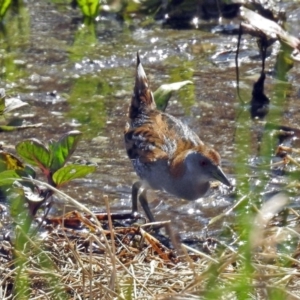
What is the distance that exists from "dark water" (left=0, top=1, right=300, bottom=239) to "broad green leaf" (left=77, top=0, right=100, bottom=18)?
13 centimetres

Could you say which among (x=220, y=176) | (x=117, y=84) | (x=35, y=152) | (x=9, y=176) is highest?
(x=35, y=152)

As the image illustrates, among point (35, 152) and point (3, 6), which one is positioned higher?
point (35, 152)

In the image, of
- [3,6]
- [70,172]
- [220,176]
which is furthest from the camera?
[3,6]

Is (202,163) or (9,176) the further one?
(202,163)

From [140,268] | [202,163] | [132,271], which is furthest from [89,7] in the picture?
[132,271]

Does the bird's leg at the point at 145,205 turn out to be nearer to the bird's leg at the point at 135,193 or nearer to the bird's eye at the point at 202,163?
the bird's leg at the point at 135,193

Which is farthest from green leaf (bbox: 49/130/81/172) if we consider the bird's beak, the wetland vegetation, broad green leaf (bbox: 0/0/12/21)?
broad green leaf (bbox: 0/0/12/21)

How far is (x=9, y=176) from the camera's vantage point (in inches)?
170

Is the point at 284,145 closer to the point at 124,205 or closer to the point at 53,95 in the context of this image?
the point at 124,205

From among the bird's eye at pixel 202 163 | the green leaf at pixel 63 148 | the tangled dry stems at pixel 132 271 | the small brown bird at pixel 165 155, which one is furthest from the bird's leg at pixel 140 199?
the green leaf at pixel 63 148

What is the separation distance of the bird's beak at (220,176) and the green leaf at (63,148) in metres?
1.50

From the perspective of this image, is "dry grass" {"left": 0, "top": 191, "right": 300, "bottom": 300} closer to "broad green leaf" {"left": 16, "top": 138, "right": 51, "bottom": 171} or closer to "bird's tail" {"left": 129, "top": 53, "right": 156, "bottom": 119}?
"broad green leaf" {"left": 16, "top": 138, "right": 51, "bottom": 171}

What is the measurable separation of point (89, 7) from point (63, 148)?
4.72 meters

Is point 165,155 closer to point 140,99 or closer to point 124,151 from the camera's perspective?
point 124,151
